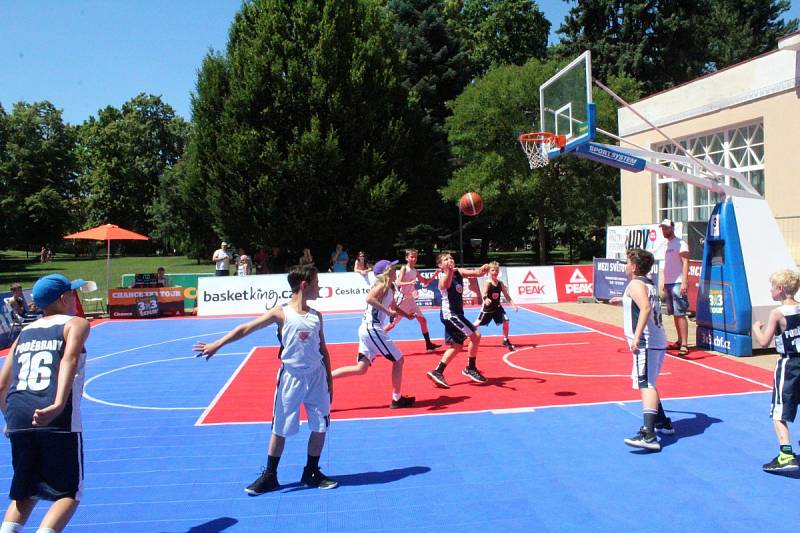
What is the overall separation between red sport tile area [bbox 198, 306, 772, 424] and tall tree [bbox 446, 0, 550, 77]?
120 ft

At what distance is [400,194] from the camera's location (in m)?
28.8

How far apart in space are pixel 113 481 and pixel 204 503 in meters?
1.25

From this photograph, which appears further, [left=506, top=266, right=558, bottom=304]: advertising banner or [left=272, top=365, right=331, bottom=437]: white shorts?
[left=506, top=266, right=558, bottom=304]: advertising banner

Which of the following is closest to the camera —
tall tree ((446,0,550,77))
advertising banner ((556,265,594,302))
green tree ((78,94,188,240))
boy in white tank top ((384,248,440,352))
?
boy in white tank top ((384,248,440,352))

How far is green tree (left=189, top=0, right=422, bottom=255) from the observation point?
2794 cm

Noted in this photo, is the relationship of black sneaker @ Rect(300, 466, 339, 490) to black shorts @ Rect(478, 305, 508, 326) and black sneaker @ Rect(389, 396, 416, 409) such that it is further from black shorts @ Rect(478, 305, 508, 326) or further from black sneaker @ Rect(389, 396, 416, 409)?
black shorts @ Rect(478, 305, 508, 326)

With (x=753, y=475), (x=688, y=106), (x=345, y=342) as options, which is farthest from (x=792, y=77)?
(x=753, y=475)

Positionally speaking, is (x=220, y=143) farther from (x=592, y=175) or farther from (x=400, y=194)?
(x=592, y=175)

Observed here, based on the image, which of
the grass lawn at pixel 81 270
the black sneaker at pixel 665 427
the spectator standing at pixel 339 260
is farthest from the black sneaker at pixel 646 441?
the grass lawn at pixel 81 270

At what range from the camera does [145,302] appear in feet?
73.4

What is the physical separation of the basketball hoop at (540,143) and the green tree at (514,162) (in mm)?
17251

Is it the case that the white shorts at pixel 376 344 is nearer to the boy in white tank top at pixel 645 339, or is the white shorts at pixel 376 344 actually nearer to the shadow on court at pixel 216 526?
the boy in white tank top at pixel 645 339

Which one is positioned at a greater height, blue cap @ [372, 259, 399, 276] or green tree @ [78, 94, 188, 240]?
green tree @ [78, 94, 188, 240]

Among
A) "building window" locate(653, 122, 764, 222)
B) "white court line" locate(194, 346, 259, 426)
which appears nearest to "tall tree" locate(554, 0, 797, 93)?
"building window" locate(653, 122, 764, 222)
